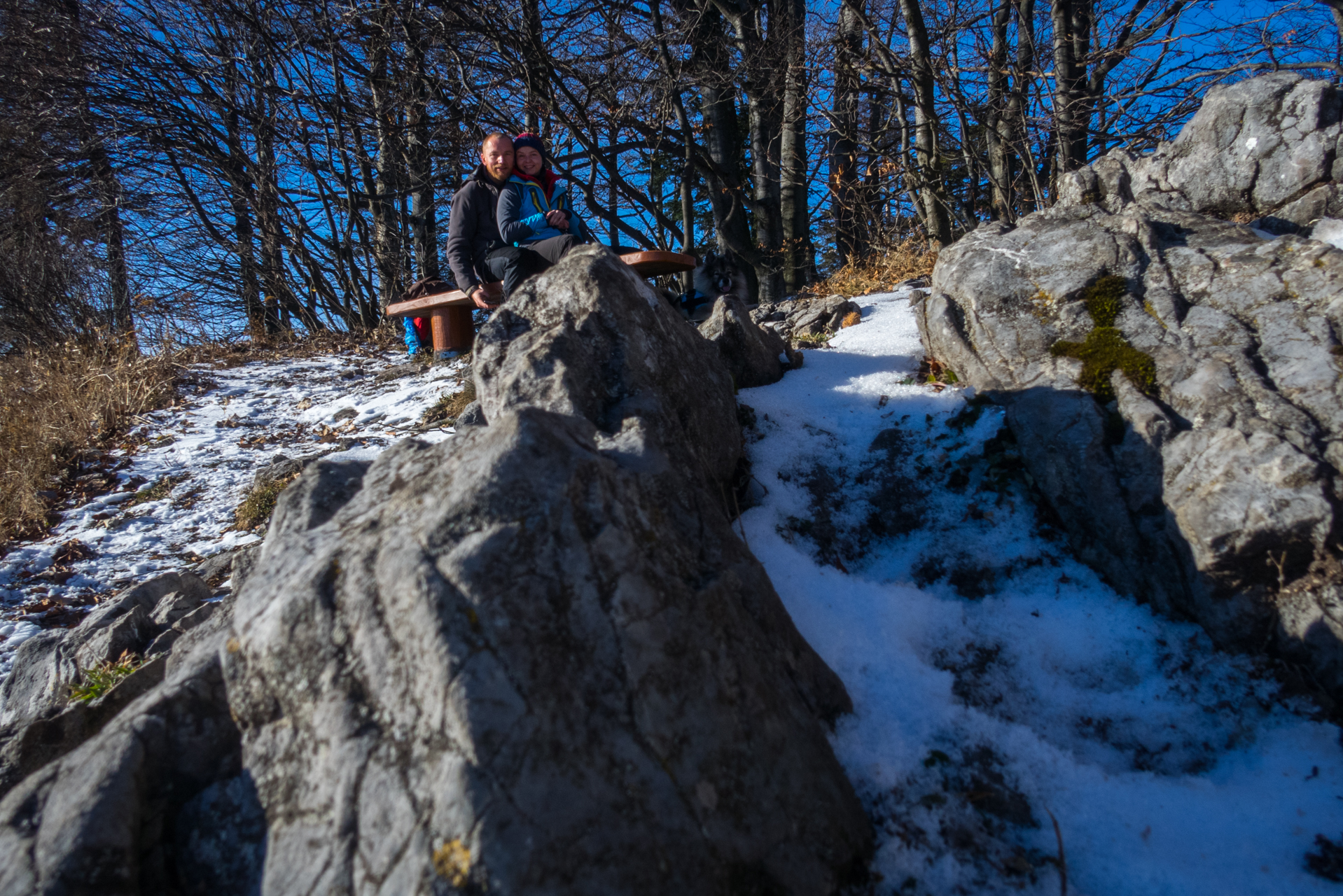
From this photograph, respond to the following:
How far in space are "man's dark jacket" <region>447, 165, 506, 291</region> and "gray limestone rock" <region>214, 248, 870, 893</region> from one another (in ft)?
12.5

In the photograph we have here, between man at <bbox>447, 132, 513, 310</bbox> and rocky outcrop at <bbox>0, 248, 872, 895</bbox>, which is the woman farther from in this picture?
rocky outcrop at <bbox>0, 248, 872, 895</bbox>

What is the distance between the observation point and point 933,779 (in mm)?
2254

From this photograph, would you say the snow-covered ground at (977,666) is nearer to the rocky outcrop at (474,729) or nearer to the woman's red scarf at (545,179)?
the rocky outcrop at (474,729)

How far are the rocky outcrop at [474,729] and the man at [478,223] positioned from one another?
3899 mm

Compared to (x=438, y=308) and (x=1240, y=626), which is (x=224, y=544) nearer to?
(x=438, y=308)

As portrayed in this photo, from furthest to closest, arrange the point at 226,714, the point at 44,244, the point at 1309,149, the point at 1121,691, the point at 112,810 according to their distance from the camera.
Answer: the point at 44,244 < the point at 1309,149 < the point at 1121,691 < the point at 226,714 < the point at 112,810

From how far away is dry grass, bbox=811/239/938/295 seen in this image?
23.6ft

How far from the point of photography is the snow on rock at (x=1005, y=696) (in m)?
2.04

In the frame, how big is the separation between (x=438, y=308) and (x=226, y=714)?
546 centimetres

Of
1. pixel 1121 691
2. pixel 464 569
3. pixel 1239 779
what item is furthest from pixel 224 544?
pixel 1239 779

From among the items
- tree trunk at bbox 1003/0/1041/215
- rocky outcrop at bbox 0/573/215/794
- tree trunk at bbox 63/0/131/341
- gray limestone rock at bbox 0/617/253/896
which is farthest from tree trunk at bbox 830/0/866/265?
tree trunk at bbox 63/0/131/341

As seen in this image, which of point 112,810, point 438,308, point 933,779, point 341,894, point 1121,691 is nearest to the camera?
point 341,894

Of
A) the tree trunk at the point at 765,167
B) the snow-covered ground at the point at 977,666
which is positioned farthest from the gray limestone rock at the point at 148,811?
the tree trunk at the point at 765,167

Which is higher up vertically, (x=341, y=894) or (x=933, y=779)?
(x=341, y=894)
